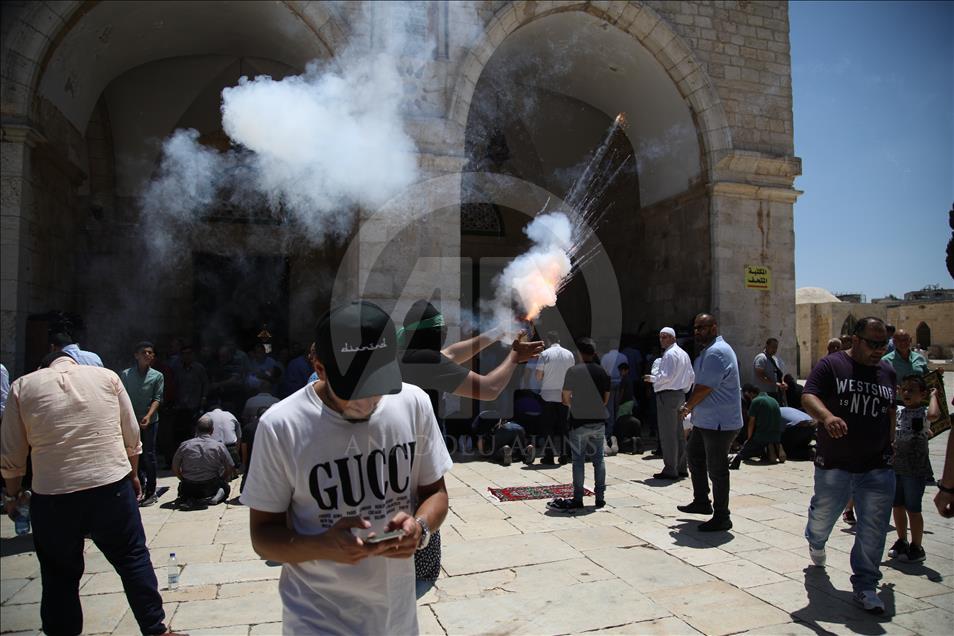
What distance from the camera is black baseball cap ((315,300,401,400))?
1.58m

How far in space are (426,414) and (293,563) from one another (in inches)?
21.3

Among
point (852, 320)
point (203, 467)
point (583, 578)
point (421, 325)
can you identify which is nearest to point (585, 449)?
point (583, 578)

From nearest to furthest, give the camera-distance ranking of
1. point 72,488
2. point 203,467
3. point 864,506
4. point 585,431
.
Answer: point 72,488, point 864,506, point 585,431, point 203,467

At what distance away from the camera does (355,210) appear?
27.4 feet

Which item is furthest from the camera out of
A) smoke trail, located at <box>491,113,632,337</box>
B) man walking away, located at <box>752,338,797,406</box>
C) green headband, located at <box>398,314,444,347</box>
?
smoke trail, located at <box>491,113,632,337</box>

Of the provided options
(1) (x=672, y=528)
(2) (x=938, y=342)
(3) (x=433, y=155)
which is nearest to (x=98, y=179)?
(3) (x=433, y=155)

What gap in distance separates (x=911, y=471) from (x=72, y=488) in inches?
199

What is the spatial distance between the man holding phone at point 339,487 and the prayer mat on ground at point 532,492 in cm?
426

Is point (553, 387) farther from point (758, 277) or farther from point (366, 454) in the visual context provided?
point (366, 454)

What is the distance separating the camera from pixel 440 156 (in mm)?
8141

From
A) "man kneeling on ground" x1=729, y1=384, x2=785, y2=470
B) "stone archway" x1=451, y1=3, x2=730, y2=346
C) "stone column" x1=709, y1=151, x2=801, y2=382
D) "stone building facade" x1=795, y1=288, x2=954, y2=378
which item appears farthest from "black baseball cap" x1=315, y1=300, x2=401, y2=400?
"stone building facade" x1=795, y1=288, x2=954, y2=378

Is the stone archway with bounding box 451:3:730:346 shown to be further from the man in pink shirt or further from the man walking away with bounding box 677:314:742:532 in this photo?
the man in pink shirt

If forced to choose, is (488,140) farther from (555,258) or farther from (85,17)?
(555,258)

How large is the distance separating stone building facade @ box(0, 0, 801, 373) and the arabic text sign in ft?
0.12
